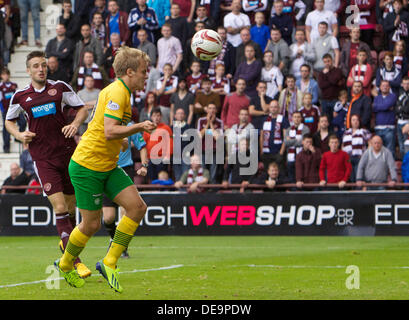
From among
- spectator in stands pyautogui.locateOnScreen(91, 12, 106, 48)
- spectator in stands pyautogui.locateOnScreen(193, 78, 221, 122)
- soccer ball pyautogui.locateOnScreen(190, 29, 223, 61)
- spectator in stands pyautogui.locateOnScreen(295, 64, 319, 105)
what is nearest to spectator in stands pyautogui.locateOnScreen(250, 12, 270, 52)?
spectator in stands pyautogui.locateOnScreen(295, 64, 319, 105)

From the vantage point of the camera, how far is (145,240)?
17.2m

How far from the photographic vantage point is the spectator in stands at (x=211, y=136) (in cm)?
1855

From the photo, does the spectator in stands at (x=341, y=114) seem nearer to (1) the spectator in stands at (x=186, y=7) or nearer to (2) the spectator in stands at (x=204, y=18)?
(2) the spectator in stands at (x=204, y=18)

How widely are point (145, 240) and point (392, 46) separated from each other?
331 inches

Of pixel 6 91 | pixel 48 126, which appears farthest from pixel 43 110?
pixel 6 91

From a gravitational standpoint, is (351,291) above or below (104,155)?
below

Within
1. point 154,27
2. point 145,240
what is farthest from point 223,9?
point 145,240

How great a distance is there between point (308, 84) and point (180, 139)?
11.2 ft


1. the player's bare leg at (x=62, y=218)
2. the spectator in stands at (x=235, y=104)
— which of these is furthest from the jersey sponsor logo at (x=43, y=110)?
the spectator in stands at (x=235, y=104)

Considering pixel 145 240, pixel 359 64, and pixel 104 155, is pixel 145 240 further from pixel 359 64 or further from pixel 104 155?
pixel 104 155

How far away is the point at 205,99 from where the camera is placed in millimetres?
19594

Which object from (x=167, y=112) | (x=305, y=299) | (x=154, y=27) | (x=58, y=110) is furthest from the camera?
(x=154, y=27)

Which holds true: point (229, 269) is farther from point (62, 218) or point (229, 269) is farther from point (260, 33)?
point (260, 33)

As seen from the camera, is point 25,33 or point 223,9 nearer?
point 223,9
